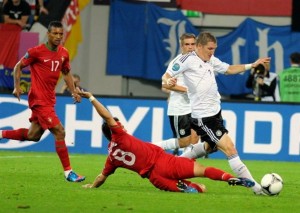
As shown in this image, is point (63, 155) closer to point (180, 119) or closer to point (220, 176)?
point (220, 176)

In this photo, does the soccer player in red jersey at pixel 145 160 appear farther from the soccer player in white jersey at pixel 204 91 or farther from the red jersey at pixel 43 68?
the red jersey at pixel 43 68

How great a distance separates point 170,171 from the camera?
12.2 m

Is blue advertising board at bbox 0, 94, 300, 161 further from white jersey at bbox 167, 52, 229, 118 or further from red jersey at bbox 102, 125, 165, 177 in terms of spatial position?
red jersey at bbox 102, 125, 165, 177

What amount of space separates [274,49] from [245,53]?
2.18 ft

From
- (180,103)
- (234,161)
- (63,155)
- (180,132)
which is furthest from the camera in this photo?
(180,103)

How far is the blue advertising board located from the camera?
66.6 feet

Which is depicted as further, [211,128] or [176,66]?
[176,66]

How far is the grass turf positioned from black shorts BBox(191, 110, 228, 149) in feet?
2.09

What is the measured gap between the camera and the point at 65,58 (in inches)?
567

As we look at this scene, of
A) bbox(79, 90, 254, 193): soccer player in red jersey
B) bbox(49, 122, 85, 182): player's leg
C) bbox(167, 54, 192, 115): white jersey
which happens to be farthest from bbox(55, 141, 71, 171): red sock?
bbox(167, 54, 192, 115): white jersey

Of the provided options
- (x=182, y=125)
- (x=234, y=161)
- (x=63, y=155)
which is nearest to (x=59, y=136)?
(x=63, y=155)

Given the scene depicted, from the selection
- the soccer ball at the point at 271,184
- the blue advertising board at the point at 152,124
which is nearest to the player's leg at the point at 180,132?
the blue advertising board at the point at 152,124

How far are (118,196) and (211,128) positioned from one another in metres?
1.68

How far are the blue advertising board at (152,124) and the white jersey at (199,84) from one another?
23.3 feet
